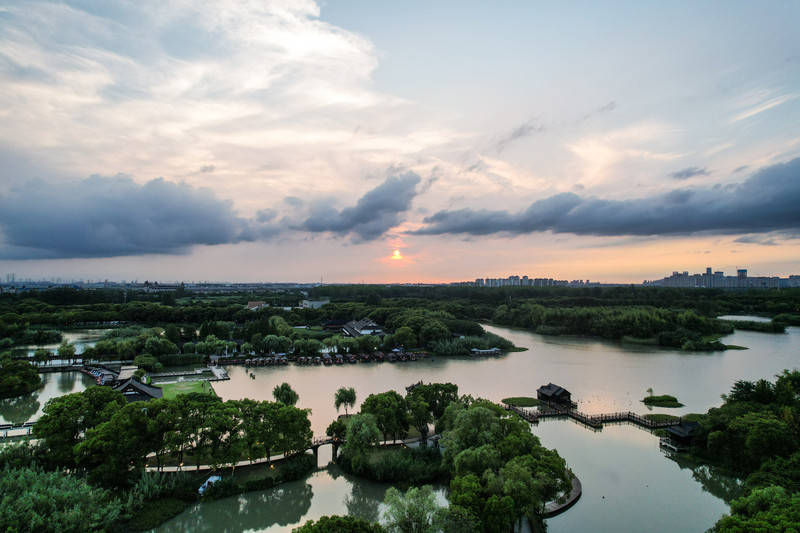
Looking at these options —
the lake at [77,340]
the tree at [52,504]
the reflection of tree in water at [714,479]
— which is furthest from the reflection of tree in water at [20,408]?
the reflection of tree in water at [714,479]

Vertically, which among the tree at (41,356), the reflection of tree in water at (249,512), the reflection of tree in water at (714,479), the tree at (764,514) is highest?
the tree at (764,514)

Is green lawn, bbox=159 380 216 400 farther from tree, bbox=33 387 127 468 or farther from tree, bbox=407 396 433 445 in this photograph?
tree, bbox=407 396 433 445

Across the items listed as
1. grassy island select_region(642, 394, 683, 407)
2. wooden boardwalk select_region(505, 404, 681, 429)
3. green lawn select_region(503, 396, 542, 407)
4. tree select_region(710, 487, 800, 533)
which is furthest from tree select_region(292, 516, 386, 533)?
grassy island select_region(642, 394, 683, 407)

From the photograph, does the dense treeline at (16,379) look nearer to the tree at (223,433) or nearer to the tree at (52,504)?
the tree at (52,504)

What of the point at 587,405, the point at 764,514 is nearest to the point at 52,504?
the point at 764,514

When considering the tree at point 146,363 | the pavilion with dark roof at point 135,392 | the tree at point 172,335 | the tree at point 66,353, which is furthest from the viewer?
the tree at point 172,335

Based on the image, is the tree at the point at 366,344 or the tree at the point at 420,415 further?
the tree at the point at 366,344

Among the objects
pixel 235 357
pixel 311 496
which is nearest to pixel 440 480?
pixel 311 496

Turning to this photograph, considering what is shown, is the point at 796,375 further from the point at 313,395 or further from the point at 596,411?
the point at 313,395
